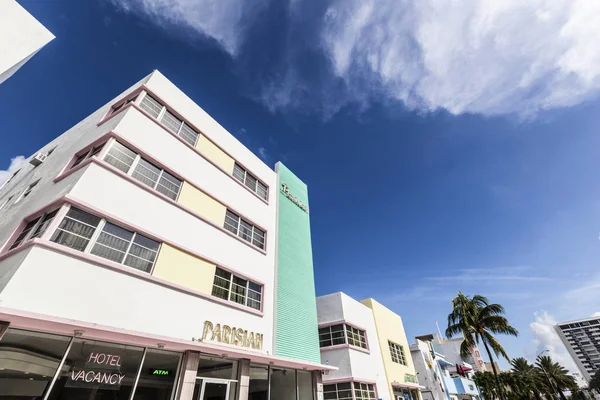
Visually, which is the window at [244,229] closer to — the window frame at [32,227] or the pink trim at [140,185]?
the pink trim at [140,185]

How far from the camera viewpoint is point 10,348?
253 inches

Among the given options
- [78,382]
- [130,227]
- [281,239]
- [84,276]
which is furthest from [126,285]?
[281,239]

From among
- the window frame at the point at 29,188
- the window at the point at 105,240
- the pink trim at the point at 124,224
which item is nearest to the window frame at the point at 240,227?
the pink trim at the point at 124,224

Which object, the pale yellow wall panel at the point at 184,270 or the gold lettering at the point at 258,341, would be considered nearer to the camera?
the pale yellow wall panel at the point at 184,270

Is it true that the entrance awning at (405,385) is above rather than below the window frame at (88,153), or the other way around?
below

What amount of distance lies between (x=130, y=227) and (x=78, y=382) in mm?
4580

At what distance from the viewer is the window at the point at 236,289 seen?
12296 mm

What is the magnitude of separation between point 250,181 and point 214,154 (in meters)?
3.11

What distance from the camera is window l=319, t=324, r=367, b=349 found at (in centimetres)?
1852

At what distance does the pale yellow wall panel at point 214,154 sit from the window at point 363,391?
15079mm

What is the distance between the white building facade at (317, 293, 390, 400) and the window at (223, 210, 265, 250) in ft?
25.7

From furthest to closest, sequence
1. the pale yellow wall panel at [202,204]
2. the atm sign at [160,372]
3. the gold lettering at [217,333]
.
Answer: the pale yellow wall panel at [202,204] → the gold lettering at [217,333] → the atm sign at [160,372]

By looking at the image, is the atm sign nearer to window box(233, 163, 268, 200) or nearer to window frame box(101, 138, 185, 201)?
window frame box(101, 138, 185, 201)

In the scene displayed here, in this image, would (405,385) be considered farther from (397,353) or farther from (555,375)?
(555,375)
